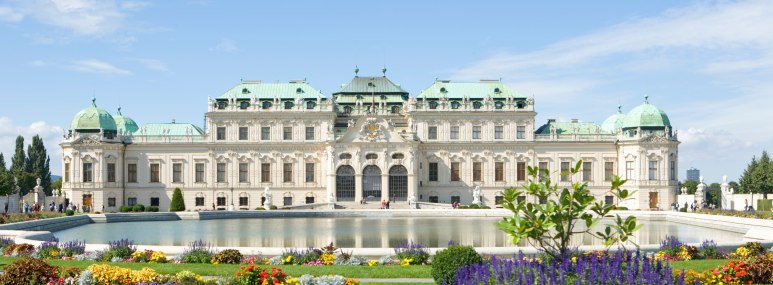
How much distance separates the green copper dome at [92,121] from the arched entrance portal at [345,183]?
20.4m

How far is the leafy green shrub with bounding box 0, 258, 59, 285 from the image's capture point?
18.3m

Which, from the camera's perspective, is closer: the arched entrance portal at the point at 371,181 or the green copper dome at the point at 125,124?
the arched entrance portal at the point at 371,181

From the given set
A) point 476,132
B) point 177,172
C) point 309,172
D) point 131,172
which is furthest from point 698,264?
point 131,172

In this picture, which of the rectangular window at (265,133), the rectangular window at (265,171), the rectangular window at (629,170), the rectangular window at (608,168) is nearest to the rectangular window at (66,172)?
the rectangular window at (265,171)

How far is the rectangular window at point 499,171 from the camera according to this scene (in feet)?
253

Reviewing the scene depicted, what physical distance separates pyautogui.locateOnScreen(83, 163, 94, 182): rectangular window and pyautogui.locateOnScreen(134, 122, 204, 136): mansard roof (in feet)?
19.4

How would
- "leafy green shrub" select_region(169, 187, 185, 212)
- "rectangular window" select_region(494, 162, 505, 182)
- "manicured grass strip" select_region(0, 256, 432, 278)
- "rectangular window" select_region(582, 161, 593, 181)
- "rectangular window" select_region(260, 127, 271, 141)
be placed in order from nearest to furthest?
"manicured grass strip" select_region(0, 256, 432, 278), "leafy green shrub" select_region(169, 187, 185, 212), "rectangular window" select_region(260, 127, 271, 141), "rectangular window" select_region(494, 162, 505, 182), "rectangular window" select_region(582, 161, 593, 181)

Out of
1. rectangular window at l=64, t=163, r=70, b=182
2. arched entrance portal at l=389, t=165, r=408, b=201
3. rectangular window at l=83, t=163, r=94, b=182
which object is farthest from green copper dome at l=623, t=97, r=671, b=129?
rectangular window at l=64, t=163, r=70, b=182

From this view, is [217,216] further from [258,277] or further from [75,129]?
[258,277]

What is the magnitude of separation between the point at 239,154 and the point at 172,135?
20.9ft

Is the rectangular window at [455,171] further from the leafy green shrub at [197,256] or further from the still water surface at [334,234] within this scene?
the leafy green shrub at [197,256]

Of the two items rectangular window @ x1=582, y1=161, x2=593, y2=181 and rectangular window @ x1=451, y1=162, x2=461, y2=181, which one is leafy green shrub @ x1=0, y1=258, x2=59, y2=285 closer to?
rectangular window @ x1=451, y1=162, x2=461, y2=181

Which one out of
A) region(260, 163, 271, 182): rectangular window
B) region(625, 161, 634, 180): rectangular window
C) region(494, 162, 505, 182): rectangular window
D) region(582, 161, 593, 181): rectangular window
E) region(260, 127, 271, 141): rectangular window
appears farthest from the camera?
region(582, 161, 593, 181): rectangular window

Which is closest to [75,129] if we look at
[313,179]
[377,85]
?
[313,179]
